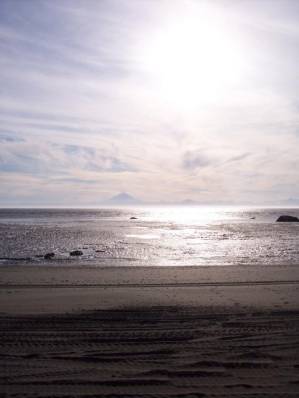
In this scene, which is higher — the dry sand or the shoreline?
the dry sand

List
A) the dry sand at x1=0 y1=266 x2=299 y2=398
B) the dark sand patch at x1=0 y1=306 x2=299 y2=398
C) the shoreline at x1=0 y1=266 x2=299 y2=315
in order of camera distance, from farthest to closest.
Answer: the shoreline at x1=0 y1=266 x2=299 y2=315 → the dry sand at x1=0 y1=266 x2=299 y2=398 → the dark sand patch at x1=0 y1=306 x2=299 y2=398

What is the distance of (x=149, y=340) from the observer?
849cm

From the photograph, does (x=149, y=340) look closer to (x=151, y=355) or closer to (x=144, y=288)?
(x=151, y=355)

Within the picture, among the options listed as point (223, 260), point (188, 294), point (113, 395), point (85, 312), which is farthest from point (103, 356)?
point (223, 260)

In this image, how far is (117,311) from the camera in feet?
37.9

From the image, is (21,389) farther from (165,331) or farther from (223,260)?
(223,260)

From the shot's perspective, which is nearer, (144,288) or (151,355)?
(151,355)

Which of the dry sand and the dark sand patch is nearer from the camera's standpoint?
the dark sand patch

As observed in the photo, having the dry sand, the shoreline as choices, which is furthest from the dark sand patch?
the shoreline

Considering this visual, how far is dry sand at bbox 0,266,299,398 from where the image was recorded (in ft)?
20.5

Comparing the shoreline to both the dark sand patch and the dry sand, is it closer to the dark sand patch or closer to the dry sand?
the dry sand

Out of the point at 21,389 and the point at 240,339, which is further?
the point at 240,339

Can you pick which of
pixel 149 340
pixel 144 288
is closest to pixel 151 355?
pixel 149 340

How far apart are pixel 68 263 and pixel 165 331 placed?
17051mm
